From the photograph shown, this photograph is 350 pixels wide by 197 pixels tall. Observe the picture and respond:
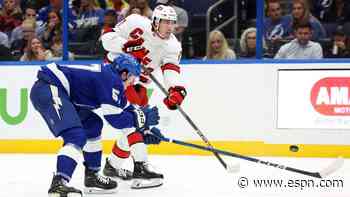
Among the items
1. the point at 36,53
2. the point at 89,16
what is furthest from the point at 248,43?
the point at 36,53

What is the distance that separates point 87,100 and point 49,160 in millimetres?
2043

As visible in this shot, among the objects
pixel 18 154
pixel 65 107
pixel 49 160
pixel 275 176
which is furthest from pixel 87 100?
pixel 18 154

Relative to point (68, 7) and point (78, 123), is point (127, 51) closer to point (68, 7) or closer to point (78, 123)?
point (78, 123)

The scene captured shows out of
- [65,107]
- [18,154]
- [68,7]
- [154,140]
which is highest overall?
[68,7]

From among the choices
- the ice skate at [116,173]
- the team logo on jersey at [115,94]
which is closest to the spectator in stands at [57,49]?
the ice skate at [116,173]

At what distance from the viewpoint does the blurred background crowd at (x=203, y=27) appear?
20.1 feet

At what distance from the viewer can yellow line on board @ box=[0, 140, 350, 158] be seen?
600 cm

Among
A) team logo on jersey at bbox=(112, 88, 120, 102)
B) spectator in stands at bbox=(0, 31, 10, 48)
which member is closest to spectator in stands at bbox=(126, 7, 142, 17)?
spectator in stands at bbox=(0, 31, 10, 48)

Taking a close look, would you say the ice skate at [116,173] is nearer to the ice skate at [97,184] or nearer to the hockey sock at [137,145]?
the hockey sock at [137,145]

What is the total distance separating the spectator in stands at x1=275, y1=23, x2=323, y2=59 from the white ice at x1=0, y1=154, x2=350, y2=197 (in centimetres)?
90

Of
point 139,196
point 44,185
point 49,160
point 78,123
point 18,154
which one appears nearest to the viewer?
point 78,123

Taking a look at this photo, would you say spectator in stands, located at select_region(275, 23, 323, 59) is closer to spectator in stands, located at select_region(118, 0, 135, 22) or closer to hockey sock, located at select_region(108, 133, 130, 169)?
spectator in stands, located at select_region(118, 0, 135, 22)

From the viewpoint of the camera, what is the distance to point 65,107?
3.86 m

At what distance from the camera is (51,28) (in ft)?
22.2
